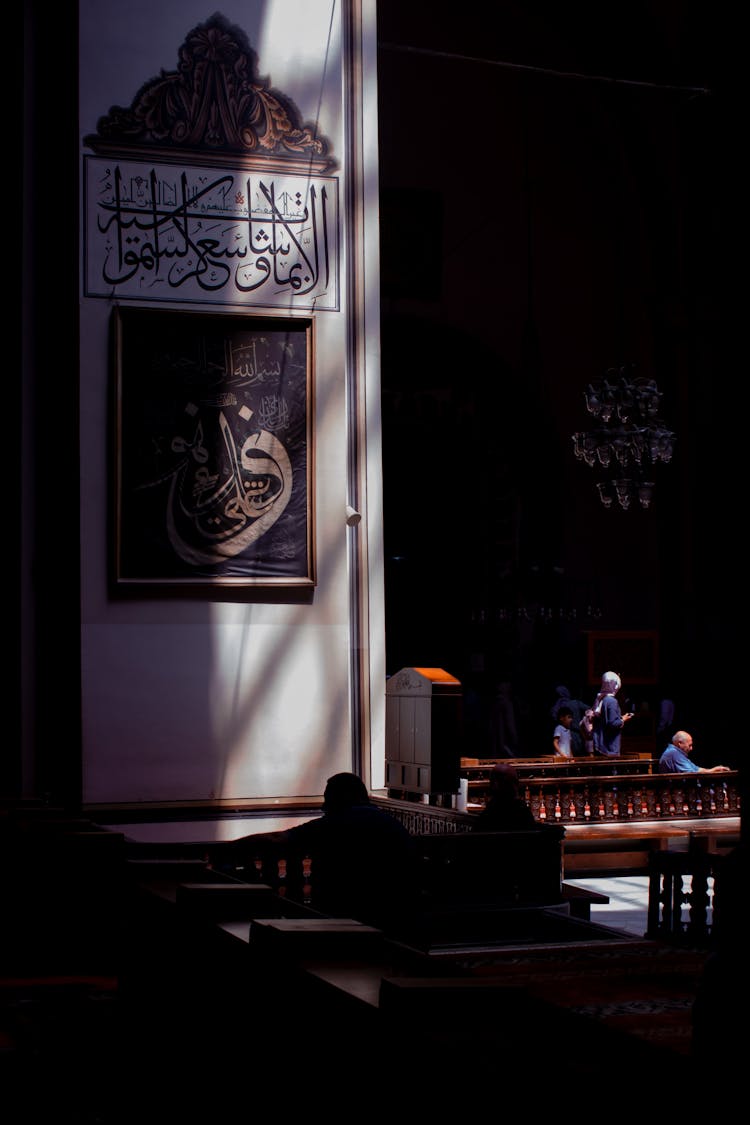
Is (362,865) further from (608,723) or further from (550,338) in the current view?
(550,338)

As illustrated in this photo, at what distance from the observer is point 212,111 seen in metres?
7.56

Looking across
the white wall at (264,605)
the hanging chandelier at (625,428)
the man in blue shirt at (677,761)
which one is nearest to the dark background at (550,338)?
the hanging chandelier at (625,428)

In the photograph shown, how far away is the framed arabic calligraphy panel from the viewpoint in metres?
7.26

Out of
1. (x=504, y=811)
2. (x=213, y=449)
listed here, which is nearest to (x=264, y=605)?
(x=213, y=449)

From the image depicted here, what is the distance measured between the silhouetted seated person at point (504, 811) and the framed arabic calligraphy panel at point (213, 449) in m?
1.83

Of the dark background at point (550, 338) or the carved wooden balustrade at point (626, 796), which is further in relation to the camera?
the dark background at point (550, 338)

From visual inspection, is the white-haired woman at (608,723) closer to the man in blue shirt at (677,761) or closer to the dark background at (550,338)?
the man in blue shirt at (677,761)

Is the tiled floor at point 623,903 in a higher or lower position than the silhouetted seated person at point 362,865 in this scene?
lower

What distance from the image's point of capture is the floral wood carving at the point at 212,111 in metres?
7.38

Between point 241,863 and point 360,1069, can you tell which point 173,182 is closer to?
point 241,863

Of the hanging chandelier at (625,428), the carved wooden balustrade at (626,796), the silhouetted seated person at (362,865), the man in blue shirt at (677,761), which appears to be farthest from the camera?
the hanging chandelier at (625,428)

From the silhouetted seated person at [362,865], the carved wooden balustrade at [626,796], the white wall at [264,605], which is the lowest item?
the carved wooden balustrade at [626,796]

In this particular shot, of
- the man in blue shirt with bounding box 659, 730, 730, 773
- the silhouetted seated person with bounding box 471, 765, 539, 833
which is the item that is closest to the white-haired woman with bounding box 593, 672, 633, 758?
the man in blue shirt with bounding box 659, 730, 730, 773

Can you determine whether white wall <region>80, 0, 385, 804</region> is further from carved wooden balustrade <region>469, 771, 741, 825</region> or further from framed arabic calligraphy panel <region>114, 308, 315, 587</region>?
carved wooden balustrade <region>469, 771, 741, 825</region>
